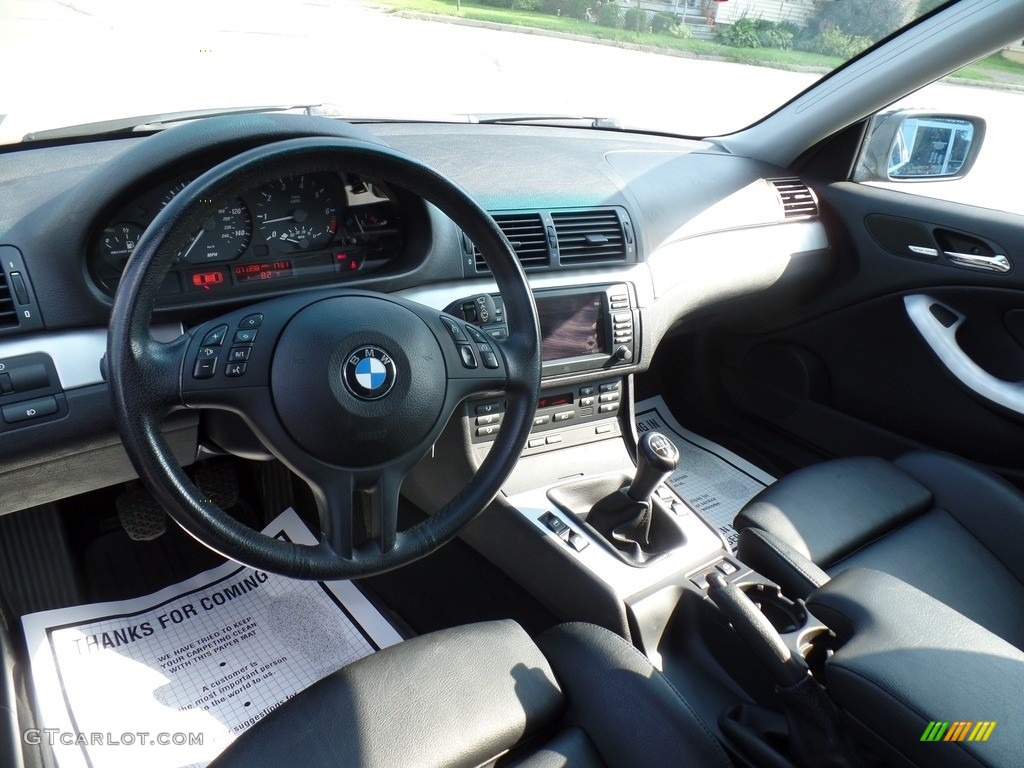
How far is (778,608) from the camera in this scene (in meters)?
1.64

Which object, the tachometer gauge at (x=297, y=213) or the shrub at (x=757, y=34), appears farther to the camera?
the shrub at (x=757, y=34)

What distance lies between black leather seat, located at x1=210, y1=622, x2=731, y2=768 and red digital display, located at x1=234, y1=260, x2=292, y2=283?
2.28 feet

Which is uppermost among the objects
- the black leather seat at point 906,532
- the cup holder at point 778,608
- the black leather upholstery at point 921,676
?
the black leather upholstery at point 921,676

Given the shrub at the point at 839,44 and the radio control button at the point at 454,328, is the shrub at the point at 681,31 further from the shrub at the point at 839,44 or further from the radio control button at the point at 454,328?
the radio control button at the point at 454,328

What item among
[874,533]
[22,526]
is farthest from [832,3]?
[22,526]

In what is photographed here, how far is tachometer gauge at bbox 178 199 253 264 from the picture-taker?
4.62 feet

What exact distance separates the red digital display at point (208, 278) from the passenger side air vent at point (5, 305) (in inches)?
10.8

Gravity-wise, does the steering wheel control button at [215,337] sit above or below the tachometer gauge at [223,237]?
below

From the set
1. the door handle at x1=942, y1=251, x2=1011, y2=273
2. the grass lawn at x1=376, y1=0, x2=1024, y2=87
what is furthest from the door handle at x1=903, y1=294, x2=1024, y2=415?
the grass lawn at x1=376, y1=0, x2=1024, y2=87

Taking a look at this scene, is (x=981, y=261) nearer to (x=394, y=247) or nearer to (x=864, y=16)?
(x=864, y=16)

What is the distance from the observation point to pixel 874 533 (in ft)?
5.94

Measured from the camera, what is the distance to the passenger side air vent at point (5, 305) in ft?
4.26

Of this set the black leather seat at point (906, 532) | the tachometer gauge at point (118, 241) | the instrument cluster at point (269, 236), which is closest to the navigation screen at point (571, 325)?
the instrument cluster at point (269, 236)

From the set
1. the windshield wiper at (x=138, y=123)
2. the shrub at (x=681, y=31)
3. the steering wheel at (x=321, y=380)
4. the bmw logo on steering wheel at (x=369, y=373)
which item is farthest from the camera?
the shrub at (x=681, y=31)
